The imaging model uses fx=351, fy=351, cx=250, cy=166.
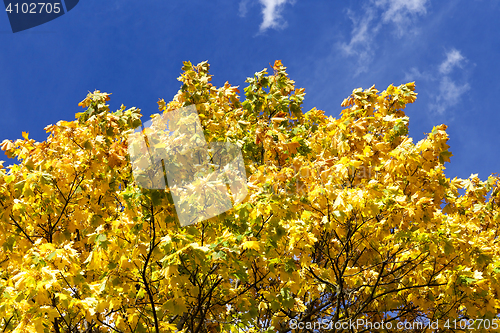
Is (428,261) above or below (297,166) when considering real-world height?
below

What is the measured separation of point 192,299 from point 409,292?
4133mm

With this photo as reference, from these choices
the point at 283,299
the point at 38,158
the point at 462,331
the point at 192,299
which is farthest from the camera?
the point at 38,158

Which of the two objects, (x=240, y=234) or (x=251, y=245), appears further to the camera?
(x=240, y=234)

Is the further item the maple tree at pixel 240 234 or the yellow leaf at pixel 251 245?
the maple tree at pixel 240 234

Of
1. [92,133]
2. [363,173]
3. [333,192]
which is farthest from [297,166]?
[92,133]

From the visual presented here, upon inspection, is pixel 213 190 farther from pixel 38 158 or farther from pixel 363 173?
pixel 38 158

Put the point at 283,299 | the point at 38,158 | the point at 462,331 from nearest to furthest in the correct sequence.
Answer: the point at 283,299, the point at 462,331, the point at 38,158

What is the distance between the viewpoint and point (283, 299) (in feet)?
17.6

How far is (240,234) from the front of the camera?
5.35 metres

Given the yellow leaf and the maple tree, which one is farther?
the maple tree

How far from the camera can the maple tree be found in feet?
15.9

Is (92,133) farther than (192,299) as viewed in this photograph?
Yes

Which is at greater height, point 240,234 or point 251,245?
point 240,234

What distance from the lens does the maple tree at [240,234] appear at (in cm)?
486
